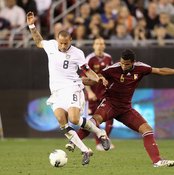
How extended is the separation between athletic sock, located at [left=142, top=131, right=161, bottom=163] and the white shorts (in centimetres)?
143

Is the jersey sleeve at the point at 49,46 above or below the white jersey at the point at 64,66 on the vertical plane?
above

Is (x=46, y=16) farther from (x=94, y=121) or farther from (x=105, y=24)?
(x=94, y=121)

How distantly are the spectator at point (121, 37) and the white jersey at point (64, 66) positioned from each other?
25.5 ft

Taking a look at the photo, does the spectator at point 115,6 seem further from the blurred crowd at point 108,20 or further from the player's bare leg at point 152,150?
the player's bare leg at point 152,150

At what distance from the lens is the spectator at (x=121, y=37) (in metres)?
22.0

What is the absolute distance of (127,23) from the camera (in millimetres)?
22578

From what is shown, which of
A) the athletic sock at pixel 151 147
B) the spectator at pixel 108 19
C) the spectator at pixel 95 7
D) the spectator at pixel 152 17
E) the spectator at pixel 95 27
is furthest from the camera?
the spectator at pixel 95 7

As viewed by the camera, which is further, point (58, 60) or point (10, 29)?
point (10, 29)

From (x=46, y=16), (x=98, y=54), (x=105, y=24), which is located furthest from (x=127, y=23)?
(x=98, y=54)

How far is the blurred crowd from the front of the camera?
22.2 metres

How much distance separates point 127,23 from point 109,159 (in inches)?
322

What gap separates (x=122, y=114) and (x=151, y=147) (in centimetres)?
115

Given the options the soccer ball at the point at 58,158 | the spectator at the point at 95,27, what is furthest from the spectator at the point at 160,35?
the soccer ball at the point at 58,158

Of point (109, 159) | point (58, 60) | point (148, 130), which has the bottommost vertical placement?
point (109, 159)
